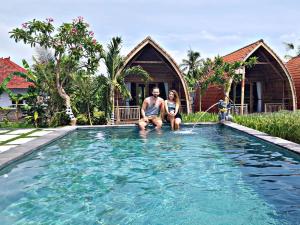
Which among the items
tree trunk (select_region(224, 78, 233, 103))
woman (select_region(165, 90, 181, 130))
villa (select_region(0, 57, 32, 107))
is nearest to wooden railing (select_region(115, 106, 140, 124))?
woman (select_region(165, 90, 181, 130))

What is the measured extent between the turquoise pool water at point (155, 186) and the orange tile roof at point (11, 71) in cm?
2102

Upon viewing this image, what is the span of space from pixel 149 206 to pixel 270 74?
67.9 ft

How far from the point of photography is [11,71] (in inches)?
1132

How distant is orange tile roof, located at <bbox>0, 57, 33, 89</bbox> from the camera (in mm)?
26766

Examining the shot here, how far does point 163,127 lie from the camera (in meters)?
12.6

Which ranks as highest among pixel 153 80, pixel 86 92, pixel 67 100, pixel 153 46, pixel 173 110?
pixel 153 46

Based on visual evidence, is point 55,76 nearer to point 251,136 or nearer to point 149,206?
point 251,136

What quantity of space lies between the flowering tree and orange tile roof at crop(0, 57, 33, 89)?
13302mm

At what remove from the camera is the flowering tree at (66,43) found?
13.4m

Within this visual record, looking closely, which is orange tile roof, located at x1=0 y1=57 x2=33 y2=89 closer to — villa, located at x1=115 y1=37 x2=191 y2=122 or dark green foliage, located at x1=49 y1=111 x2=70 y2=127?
villa, located at x1=115 y1=37 x2=191 y2=122

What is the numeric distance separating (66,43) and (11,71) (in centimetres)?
1752

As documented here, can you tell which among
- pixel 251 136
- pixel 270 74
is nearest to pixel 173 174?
pixel 251 136

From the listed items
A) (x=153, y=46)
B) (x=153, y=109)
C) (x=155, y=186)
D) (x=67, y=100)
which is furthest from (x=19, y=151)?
(x=153, y=46)

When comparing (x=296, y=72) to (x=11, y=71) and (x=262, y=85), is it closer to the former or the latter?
(x=262, y=85)
